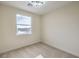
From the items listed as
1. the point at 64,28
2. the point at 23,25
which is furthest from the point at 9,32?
the point at 64,28

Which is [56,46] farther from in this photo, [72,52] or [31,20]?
[31,20]

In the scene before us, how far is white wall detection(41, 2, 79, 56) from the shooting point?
276 cm

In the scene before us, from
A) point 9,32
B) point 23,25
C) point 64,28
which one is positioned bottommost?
point 9,32

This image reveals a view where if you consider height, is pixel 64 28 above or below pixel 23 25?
below

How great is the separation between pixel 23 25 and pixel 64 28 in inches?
88.1

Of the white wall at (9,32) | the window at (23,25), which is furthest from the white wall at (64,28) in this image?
the white wall at (9,32)

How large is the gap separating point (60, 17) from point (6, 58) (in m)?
3.00

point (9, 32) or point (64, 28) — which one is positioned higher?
point (64, 28)

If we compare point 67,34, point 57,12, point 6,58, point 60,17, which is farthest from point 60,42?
point 6,58

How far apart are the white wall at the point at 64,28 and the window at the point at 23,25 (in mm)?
1073

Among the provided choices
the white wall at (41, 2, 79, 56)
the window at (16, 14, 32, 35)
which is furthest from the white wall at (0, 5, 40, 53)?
the white wall at (41, 2, 79, 56)

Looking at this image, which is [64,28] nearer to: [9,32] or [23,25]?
[23,25]

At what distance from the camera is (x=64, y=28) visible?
3.16 m

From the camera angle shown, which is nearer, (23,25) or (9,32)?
(9,32)
